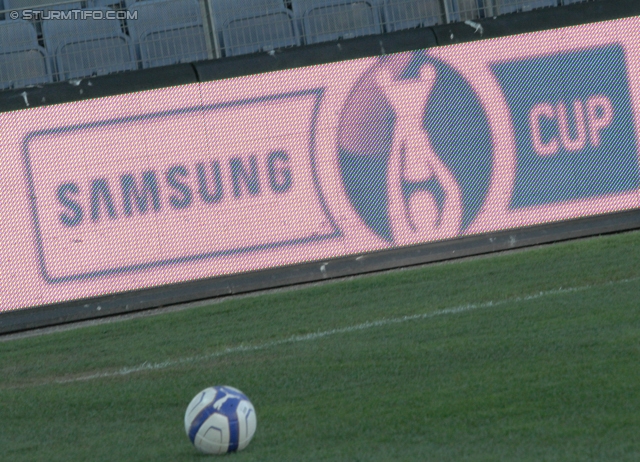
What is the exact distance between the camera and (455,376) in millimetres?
5684

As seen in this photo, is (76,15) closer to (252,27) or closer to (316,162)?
(252,27)

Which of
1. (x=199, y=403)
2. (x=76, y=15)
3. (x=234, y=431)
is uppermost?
(x=76, y=15)

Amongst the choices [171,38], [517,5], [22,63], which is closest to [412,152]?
[517,5]

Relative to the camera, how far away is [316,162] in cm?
931

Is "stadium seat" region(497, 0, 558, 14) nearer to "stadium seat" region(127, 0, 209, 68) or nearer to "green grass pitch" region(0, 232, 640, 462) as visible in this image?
"green grass pitch" region(0, 232, 640, 462)

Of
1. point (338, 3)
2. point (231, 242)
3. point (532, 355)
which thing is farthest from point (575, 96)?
point (532, 355)

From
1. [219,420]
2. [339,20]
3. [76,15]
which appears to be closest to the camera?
[219,420]

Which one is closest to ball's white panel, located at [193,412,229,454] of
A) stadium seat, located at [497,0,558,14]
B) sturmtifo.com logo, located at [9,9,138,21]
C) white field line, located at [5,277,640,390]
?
white field line, located at [5,277,640,390]

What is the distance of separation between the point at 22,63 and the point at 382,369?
548cm

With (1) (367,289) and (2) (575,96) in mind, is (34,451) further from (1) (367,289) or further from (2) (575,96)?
(2) (575,96)

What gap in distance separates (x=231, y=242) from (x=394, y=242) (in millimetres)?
1534

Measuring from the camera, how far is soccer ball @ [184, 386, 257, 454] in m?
4.56

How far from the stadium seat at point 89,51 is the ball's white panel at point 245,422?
Result: 5819 millimetres

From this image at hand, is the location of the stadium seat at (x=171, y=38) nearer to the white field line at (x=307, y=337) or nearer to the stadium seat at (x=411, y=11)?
the stadium seat at (x=411, y=11)
